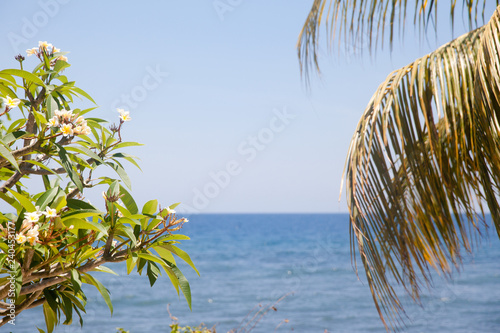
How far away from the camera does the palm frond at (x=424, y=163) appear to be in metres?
1.61

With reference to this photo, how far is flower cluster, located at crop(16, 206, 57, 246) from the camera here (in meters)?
1.14

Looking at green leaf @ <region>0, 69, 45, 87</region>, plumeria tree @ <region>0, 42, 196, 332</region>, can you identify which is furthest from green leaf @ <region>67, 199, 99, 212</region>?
green leaf @ <region>0, 69, 45, 87</region>

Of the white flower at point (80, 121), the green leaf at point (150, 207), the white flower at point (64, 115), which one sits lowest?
the green leaf at point (150, 207)

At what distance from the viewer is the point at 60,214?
A: 1.27m

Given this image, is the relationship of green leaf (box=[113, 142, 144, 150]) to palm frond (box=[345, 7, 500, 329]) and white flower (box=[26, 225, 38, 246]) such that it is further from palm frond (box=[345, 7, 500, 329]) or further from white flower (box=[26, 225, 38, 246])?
palm frond (box=[345, 7, 500, 329])

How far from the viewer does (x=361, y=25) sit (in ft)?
8.21

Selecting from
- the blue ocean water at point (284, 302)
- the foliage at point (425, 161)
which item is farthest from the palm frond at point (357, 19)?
the blue ocean water at point (284, 302)

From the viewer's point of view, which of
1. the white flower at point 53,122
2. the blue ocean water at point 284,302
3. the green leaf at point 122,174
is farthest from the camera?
the blue ocean water at point 284,302

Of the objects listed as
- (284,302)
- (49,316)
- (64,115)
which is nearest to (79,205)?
(64,115)

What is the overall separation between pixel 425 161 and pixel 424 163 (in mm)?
23

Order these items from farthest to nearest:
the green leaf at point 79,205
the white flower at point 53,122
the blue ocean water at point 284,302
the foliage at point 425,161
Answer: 1. the blue ocean water at point 284,302
2. the foliage at point 425,161
3. the green leaf at point 79,205
4. the white flower at point 53,122

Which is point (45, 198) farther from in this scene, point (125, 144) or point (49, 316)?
point (49, 316)

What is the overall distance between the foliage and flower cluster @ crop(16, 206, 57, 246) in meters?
1.04

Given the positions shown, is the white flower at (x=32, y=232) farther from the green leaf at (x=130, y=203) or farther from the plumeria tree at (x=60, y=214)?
the green leaf at (x=130, y=203)
